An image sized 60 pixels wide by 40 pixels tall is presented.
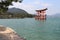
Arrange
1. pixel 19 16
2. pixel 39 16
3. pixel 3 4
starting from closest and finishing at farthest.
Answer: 1. pixel 3 4
2. pixel 39 16
3. pixel 19 16

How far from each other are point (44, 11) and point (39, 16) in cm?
273

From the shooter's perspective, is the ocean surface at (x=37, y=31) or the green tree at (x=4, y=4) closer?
the green tree at (x=4, y=4)

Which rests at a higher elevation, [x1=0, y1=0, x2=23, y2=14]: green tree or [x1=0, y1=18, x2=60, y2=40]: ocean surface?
[x1=0, y1=0, x2=23, y2=14]: green tree

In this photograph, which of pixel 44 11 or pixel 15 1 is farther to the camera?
pixel 44 11

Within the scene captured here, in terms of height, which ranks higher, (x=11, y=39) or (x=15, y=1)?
(x=15, y=1)

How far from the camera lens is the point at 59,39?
74.1ft

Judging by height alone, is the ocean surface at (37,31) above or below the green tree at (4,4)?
below

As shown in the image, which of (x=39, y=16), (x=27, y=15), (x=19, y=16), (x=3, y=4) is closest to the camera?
(x=3, y=4)

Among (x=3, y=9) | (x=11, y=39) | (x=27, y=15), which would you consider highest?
(x=3, y=9)

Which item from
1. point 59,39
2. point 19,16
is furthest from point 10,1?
point 19,16

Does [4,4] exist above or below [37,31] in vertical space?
above

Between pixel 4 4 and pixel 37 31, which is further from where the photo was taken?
pixel 37 31

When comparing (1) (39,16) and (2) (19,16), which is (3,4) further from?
(2) (19,16)

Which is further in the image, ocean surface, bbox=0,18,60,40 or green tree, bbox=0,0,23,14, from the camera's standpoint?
ocean surface, bbox=0,18,60,40
